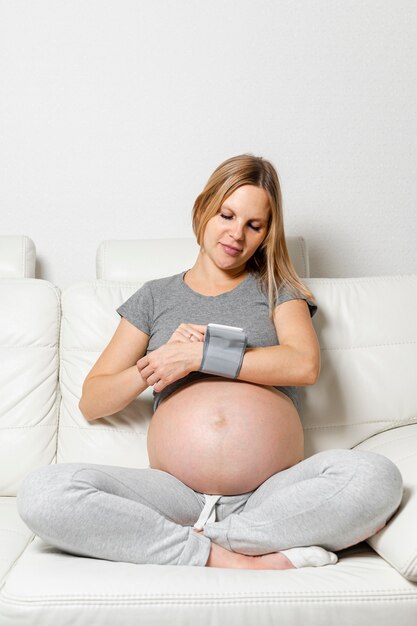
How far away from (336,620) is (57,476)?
1.65ft

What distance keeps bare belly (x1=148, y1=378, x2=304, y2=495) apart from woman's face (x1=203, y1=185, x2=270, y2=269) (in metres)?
0.30

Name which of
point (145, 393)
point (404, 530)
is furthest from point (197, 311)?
point (404, 530)

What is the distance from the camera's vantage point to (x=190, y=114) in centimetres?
217

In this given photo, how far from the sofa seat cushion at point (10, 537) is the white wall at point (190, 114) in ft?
2.63

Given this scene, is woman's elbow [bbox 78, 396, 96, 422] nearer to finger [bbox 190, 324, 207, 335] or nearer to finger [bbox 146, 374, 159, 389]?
finger [bbox 146, 374, 159, 389]

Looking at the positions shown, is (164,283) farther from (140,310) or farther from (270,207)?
(270,207)

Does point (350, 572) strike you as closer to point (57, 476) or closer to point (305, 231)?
point (57, 476)

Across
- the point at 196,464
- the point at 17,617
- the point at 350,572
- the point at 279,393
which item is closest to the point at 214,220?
the point at 279,393

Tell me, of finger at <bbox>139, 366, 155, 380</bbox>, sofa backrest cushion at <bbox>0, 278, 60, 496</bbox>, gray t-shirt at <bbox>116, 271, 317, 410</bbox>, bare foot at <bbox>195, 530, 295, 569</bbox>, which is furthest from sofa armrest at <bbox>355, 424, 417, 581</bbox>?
sofa backrest cushion at <bbox>0, 278, 60, 496</bbox>

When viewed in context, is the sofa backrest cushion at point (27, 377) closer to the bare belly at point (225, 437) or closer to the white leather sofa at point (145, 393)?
the white leather sofa at point (145, 393)

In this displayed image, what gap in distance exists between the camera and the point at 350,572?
3.96 feet

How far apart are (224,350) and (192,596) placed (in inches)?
20.0

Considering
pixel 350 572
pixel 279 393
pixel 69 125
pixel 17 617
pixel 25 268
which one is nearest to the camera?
pixel 17 617

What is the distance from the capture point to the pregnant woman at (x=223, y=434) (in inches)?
48.6
